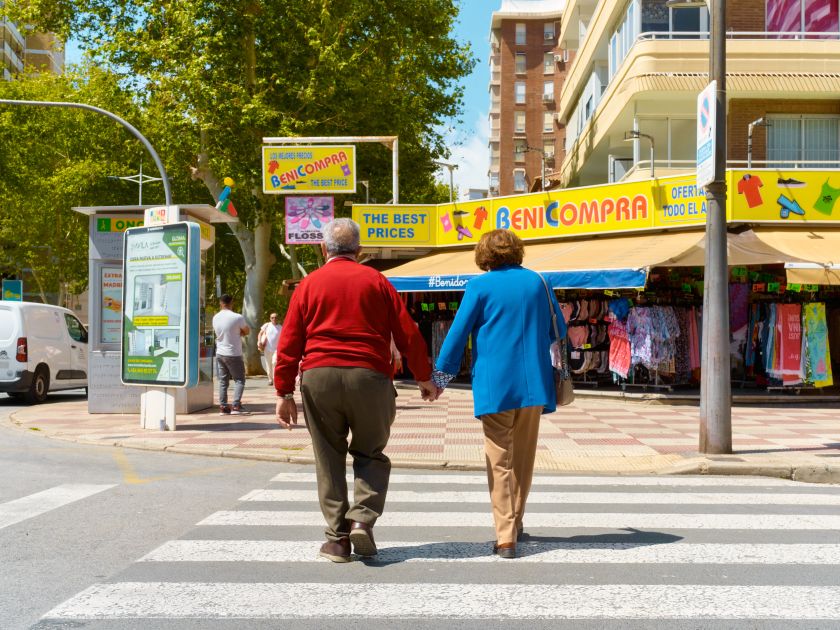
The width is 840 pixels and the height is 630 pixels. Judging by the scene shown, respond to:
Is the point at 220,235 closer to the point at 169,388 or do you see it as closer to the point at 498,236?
the point at 169,388

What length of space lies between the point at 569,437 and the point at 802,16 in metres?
16.1

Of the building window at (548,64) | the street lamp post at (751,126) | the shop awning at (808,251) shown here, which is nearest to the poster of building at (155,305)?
the shop awning at (808,251)

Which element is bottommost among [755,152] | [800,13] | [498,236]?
[498,236]

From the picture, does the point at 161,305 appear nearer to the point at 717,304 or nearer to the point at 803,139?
the point at 717,304

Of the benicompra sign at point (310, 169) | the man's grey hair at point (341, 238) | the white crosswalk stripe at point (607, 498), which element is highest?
the benicompra sign at point (310, 169)

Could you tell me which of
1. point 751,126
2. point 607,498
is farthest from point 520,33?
point 607,498

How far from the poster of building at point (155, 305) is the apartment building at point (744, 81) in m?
12.8

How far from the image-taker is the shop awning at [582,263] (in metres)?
16.0

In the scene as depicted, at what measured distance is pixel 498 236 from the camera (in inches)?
222

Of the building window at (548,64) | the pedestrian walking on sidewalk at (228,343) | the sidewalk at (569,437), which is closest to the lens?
the sidewalk at (569,437)

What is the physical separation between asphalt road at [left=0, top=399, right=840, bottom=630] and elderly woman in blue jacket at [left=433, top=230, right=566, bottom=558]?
0.39 metres

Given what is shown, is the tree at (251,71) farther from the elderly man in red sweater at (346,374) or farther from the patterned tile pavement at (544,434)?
the elderly man in red sweater at (346,374)

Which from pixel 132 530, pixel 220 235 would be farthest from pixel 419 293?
pixel 220 235

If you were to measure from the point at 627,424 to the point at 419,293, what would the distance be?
33.0 feet
